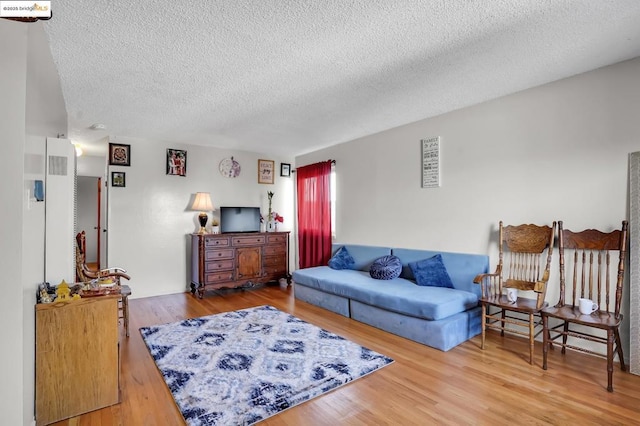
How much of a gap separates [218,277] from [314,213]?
193cm

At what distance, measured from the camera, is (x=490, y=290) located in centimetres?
328

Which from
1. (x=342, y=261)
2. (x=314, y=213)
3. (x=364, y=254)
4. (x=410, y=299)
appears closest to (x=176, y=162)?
(x=314, y=213)

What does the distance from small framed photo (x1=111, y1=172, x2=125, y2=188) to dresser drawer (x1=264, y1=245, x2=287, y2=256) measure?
94.5 inches

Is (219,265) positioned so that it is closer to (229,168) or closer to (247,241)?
(247,241)

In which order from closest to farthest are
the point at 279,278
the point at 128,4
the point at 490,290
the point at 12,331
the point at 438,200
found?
the point at 12,331 < the point at 128,4 < the point at 490,290 < the point at 438,200 < the point at 279,278

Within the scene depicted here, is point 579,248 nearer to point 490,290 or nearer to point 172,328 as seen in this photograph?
point 490,290

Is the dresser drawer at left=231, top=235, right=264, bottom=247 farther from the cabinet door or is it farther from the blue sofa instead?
the blue sofa

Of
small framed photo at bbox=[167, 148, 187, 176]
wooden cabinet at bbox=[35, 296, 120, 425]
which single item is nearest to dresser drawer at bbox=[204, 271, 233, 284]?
small framed photo at bbox=[167, 148, 187, 176]

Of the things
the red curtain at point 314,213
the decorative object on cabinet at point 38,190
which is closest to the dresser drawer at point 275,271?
the red curtain at point 314,213

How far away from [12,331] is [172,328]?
83.8 inches

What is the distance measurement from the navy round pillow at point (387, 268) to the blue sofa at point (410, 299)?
7 centimetres

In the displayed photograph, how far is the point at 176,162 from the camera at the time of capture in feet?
17.3

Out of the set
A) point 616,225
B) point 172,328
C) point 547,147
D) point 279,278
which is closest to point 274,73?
point 547,147

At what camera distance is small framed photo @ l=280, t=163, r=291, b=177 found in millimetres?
6450
